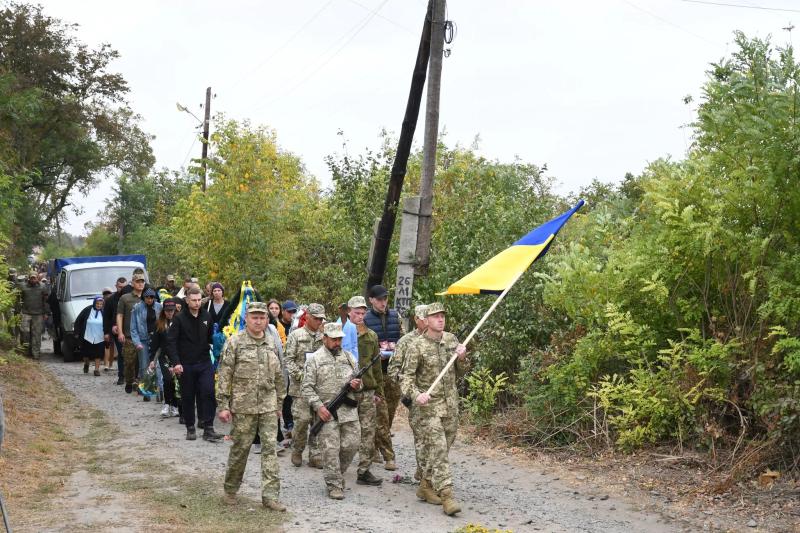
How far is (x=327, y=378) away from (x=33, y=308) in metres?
14.4

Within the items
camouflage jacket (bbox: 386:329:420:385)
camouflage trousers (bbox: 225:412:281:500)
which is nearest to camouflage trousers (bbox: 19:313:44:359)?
camouflage trousers (bbox: 225:412:281:500)

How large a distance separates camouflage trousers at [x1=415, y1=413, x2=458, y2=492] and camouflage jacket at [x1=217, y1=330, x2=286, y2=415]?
1.36 meters

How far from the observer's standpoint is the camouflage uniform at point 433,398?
882cm

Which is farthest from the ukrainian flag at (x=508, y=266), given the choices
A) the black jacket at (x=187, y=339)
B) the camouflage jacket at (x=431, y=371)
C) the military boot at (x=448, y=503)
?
the black jacket at (x=187, y=339)

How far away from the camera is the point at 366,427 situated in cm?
998

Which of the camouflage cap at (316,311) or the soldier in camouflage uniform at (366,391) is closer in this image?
the soldier in camouflage uniform at (366,391)

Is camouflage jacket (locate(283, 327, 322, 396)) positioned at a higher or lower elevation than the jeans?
higher

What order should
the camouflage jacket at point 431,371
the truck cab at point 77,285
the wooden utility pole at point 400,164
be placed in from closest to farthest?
the camouflage jacket at point 431,371 → the wooden utility pole at point 400,164 → the truck cab at point 77,285

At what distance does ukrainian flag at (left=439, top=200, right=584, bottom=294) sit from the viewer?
10117mm

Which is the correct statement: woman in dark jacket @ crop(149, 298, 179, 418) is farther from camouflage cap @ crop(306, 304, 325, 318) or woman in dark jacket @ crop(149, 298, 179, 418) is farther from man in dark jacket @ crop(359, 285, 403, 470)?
man in dark jacket @ crop(359, 285, 403, 470)

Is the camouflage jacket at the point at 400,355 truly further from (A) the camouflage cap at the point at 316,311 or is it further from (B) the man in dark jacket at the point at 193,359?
(B) the man in dark jacket at the point at 193,359

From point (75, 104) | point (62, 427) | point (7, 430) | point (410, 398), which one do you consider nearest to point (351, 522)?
point (410, 398)

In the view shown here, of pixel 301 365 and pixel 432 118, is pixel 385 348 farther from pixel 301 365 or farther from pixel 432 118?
pixel 432 118

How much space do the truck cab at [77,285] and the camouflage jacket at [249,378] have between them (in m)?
14.3
